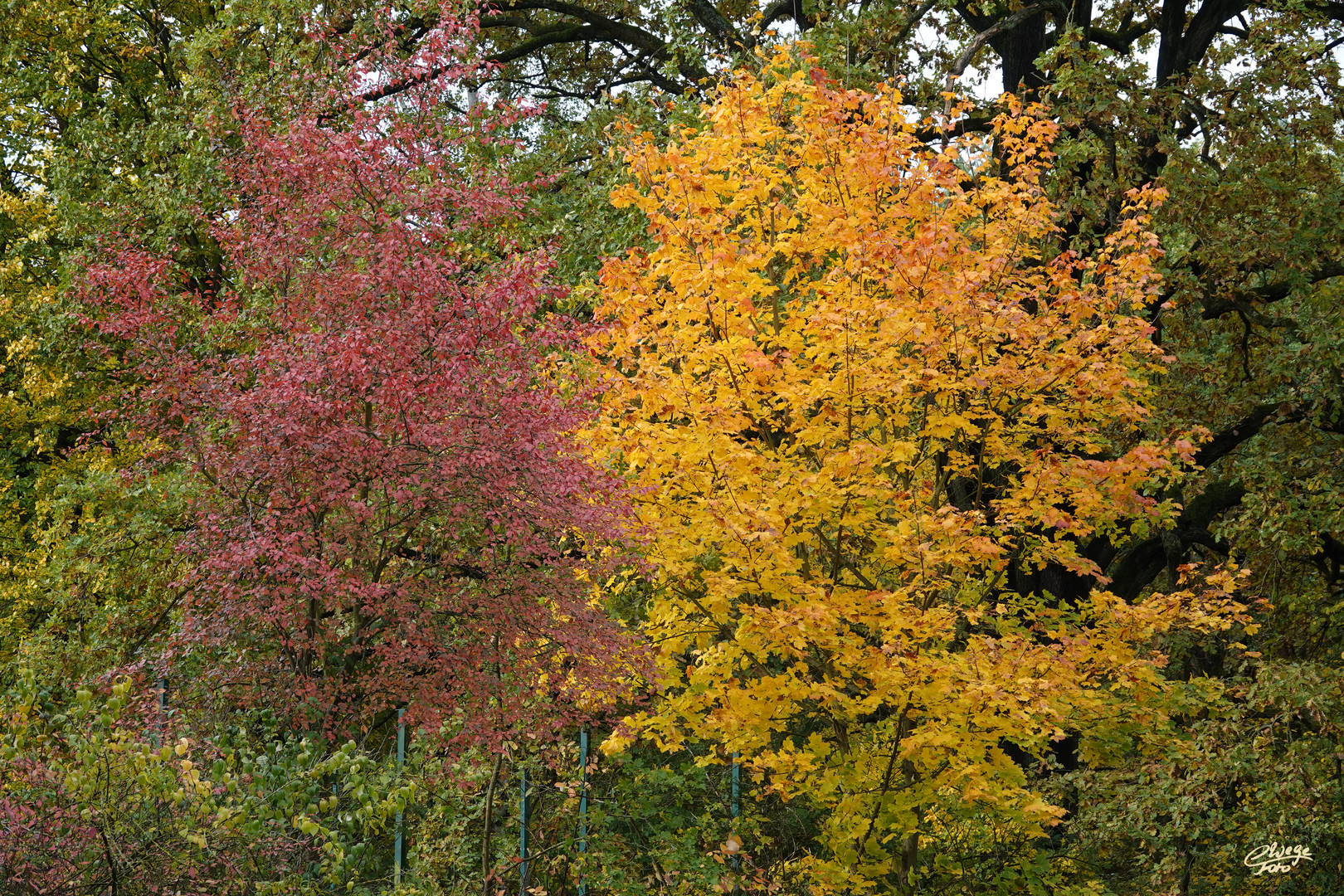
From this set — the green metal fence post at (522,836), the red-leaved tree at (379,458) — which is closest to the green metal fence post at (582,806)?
the green metal fence post at (522,836)

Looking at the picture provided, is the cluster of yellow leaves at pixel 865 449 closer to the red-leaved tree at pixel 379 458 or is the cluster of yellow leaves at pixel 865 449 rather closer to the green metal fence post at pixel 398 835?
the red-leaved tree at pixel 379 458

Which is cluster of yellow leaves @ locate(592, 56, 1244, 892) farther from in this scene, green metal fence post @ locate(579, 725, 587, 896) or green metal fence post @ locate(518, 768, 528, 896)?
green metal fence post @ locate(518, 768, 528, 896)

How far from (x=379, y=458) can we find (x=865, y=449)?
2.85 m

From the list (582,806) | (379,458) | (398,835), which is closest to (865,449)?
(379,458)

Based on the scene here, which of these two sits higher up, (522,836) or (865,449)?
(865,449)

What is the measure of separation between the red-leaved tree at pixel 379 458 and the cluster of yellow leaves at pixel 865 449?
0.75 metres

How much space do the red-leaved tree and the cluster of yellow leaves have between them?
75 cm

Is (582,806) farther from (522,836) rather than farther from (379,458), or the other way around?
(379,458)

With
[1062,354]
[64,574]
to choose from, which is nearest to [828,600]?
[1062,354]

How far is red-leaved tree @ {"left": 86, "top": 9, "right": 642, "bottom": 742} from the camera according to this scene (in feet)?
23.0

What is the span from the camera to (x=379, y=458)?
23.1 ft

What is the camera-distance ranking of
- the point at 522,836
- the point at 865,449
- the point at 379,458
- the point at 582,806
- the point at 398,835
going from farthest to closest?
the point at 582,806 < the point at 522,836 < the point at 398,835 < the point at 865,449 < the point at 379,458

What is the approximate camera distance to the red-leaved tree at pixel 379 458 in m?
7.00

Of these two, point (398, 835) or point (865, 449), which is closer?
point (865, 449)
